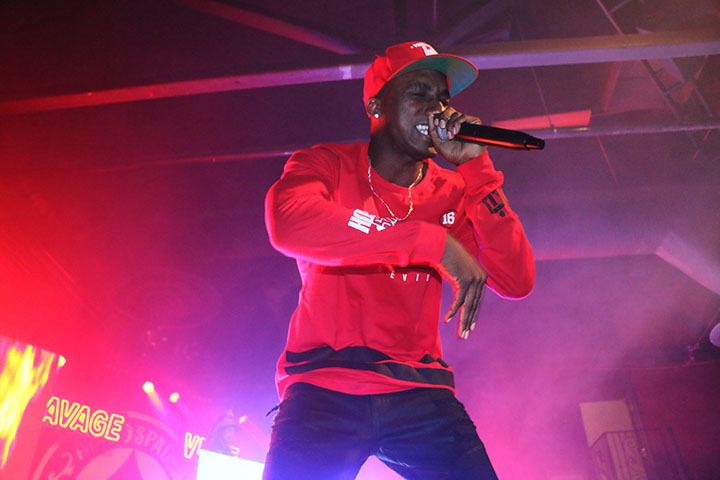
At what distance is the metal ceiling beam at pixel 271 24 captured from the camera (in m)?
3.96

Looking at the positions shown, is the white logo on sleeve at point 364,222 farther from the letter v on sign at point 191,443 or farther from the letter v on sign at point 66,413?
the letter v on sign at point 191,443

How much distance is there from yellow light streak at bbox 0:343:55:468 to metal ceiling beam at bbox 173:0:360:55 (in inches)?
141

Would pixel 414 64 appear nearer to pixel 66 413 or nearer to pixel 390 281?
pixel 390 281

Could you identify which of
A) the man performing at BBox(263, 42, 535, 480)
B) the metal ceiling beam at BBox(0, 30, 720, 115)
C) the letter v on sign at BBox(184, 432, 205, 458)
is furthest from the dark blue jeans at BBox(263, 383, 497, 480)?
the letter v on sign at BBox(184, 432, 205, 458)

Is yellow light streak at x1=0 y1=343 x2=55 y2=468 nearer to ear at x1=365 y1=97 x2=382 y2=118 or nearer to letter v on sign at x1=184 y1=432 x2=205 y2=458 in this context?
letter v on sign at x1=184 y1=432 x2=205 y2=458

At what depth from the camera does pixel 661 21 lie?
367 centimetres

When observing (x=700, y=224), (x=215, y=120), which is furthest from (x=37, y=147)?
(x=700, y=224)

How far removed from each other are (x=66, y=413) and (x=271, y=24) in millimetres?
4599

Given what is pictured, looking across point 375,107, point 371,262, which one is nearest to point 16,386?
point 375,107

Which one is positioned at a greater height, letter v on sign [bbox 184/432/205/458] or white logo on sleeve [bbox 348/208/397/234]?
letter v on sign [bbox 184/432/205/458]

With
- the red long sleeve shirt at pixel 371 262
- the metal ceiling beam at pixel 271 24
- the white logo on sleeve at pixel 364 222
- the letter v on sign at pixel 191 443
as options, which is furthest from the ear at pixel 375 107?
the letter v on sign at pixel 191 443

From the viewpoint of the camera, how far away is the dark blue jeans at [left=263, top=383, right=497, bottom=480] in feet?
4.08

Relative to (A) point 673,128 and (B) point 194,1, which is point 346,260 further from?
(A) point 673,128

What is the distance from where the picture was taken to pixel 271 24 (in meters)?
4.05
